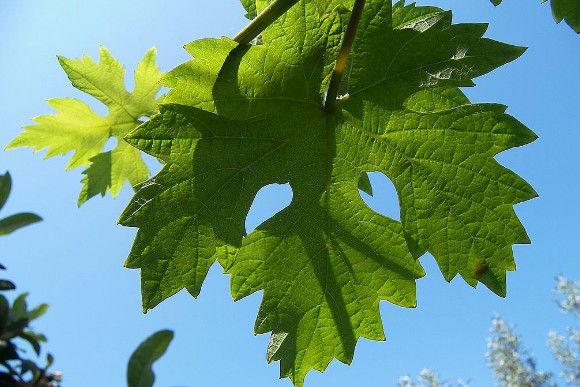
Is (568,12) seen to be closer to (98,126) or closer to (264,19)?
(264,19)

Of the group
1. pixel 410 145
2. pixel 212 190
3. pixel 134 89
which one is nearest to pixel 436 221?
pixel 410 145

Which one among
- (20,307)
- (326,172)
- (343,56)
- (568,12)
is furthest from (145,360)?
(20,307)

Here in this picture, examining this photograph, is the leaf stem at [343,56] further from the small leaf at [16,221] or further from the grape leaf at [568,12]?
the small leaf at [16,221]

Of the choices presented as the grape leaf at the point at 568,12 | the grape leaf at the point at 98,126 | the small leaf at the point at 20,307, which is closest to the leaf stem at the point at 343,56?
the grape leaf at the point at 568,12

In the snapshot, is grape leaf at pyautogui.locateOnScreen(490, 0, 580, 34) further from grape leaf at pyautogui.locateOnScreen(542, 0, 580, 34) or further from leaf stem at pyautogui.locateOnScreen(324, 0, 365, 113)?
leaf stem at pyautogui.locateOnScreen(324, 0, 365, 113)

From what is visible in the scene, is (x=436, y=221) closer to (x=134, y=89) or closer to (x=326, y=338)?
(x=326, y=338)

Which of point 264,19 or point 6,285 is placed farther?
point 6,285
